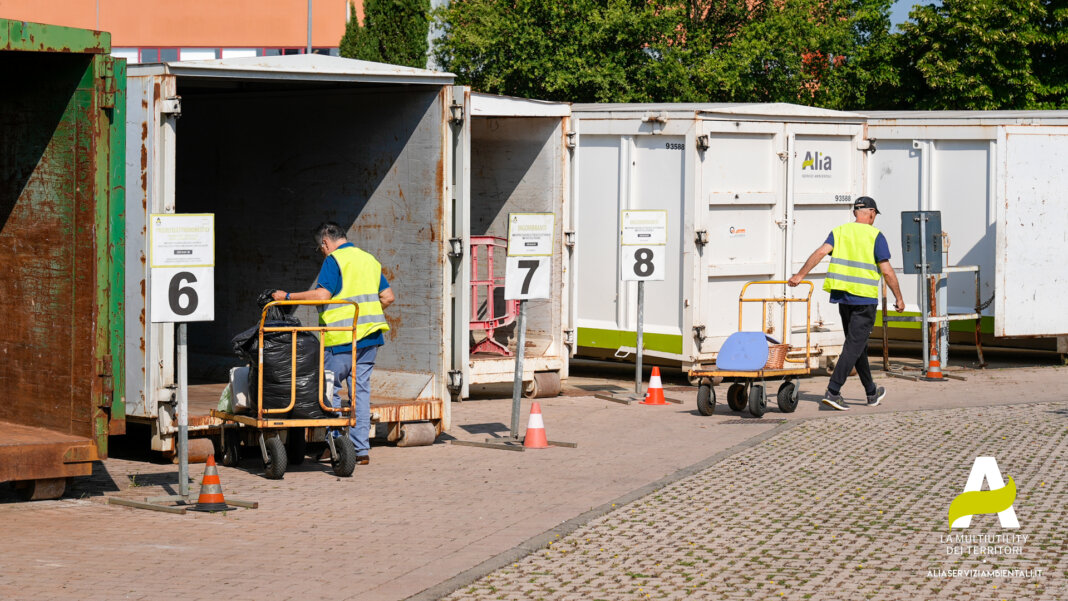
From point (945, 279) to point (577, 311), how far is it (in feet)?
13.6

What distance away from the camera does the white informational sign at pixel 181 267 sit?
340 inches

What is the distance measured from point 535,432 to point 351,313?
5.95 ft

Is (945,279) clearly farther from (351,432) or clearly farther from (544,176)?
(351,432)

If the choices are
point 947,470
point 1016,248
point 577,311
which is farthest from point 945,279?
point 947,470

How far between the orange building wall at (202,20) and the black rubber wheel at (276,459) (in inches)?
1614

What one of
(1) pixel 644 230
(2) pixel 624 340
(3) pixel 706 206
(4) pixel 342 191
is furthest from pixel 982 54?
(4) pixel 342 191

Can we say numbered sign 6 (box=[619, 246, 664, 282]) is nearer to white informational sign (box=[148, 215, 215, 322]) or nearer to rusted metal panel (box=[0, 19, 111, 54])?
white informational sign (box=[148, 215, 215, 322])

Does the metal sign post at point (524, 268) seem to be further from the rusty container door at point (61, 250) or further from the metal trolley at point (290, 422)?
the rusty container door at point (61, 250)

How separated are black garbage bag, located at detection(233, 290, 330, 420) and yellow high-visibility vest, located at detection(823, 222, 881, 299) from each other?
545 centimetres

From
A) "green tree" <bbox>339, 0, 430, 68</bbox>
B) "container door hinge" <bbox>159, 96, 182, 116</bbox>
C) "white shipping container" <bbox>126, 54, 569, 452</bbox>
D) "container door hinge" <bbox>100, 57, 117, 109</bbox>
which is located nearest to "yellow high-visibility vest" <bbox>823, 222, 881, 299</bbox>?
"white shipping container" <bbox>126, 54, 569, 452</bbox>

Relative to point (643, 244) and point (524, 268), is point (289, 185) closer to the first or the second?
point (524, 268)

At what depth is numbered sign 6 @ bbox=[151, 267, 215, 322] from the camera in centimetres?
863

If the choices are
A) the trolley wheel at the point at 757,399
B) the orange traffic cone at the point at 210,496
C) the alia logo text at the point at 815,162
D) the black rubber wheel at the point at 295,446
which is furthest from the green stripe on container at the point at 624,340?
the orange traffic cone at the point at 210,496

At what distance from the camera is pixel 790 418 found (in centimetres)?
1298
